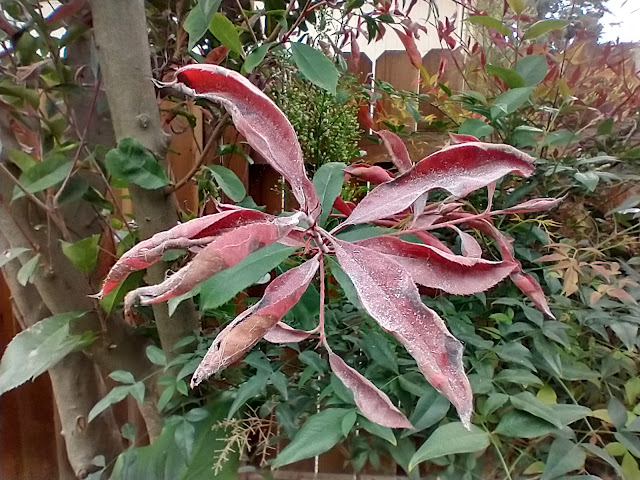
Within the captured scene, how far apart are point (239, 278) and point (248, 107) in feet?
0.36

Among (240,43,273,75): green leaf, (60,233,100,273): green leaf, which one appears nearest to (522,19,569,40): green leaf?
(240,43,273,75): green leaf

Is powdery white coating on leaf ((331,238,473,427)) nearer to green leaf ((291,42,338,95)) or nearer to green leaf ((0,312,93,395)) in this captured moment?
green leaf ((291,42,338,95))

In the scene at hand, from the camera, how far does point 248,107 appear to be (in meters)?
0.26

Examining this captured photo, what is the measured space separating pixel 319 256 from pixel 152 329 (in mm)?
295

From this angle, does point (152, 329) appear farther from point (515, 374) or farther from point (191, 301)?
point (515, 374)

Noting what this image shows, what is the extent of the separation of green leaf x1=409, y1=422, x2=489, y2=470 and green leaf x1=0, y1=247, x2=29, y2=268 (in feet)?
1.33

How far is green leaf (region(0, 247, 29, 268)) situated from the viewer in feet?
1.46

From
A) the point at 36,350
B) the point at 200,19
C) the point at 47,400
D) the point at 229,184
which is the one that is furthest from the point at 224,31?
the point at 47,400

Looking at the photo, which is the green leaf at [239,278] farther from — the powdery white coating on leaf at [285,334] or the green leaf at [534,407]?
the green leaf at [534,407]

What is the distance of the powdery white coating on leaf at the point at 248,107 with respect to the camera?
0.25m

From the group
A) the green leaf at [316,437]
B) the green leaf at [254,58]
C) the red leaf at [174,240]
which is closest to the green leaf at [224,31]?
the green leaf at [254,58]

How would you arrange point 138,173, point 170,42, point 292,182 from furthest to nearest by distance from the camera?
point 170,42 < point 138,173 < point 292,182

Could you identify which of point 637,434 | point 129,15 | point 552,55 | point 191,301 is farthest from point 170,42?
point 637,434

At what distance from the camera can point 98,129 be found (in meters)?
0.47
